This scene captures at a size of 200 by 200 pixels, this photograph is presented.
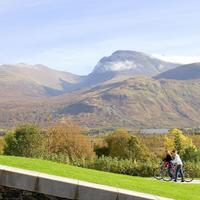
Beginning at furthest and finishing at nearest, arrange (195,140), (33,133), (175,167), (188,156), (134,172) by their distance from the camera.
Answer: (195,140) → (188,156) → (33,133) → (134,172) → (175,167)

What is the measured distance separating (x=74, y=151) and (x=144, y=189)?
58.6 m

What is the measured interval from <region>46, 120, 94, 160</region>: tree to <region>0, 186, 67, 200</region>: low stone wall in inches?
2344

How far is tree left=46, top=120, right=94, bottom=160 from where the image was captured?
72750 mm

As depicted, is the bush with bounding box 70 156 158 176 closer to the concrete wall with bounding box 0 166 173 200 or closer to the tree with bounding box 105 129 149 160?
the tree with bounding box 105 129 149 160

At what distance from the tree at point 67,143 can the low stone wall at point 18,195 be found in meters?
59.5

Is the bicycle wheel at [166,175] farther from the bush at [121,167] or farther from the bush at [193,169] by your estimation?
the bush at [193,169]

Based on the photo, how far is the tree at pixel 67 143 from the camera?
72.8m

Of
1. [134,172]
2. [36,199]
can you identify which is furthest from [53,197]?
[134,172]

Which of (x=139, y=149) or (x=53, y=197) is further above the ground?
(x=53, y=197)

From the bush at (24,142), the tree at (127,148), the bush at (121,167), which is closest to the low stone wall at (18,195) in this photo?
the bush at (121,167)

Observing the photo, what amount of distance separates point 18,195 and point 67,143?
209ft

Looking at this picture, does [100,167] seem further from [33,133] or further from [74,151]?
[74,151]

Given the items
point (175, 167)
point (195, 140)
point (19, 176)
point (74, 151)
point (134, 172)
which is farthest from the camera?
point (195, 140)

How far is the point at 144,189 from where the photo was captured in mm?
15734
